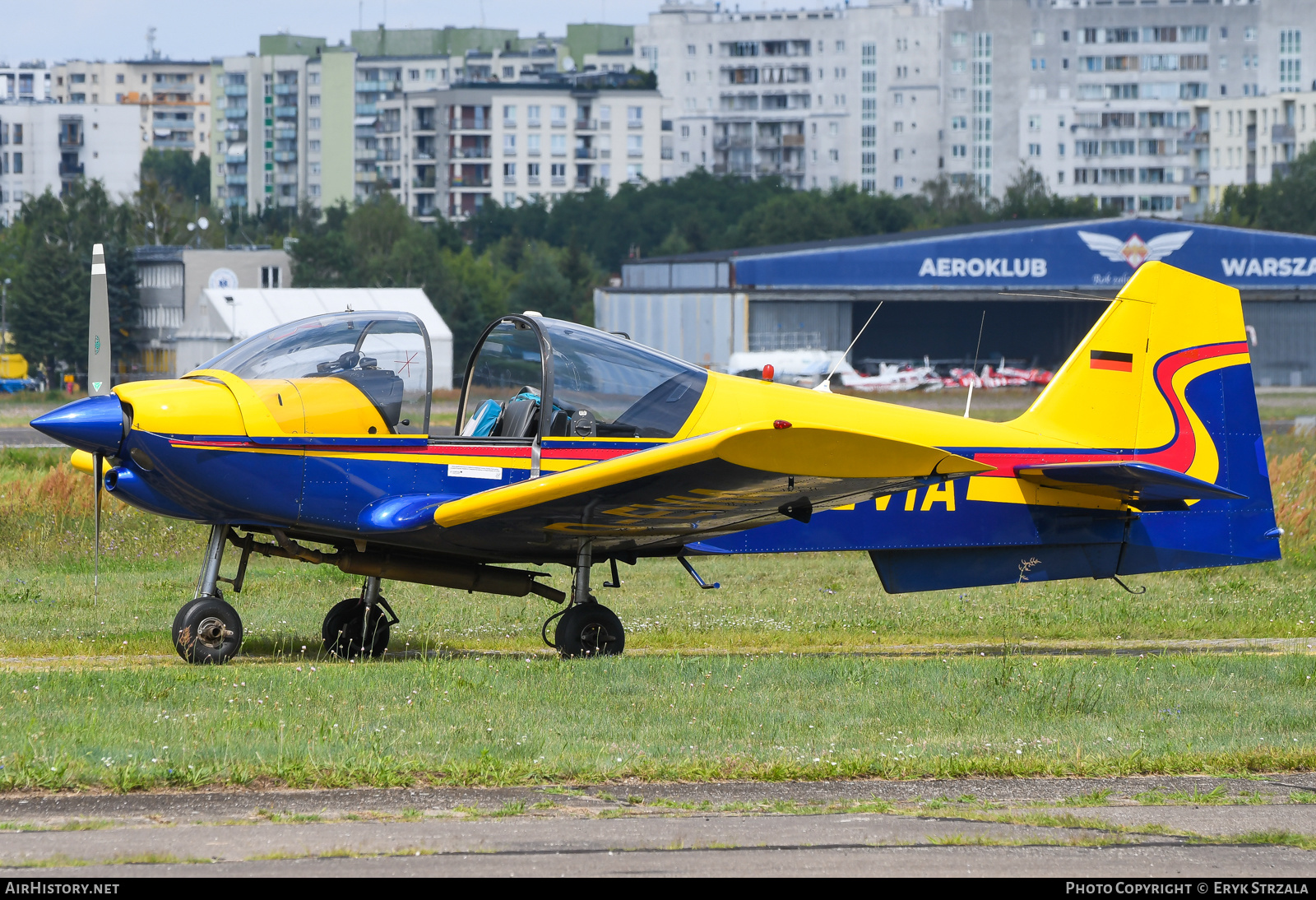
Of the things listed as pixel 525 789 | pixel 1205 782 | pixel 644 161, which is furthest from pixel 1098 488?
pixel 644 161

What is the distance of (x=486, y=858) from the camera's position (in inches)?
211

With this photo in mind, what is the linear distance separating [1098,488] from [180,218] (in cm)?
9817

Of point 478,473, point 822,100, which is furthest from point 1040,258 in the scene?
point 822,100

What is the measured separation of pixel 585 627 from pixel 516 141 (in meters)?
126

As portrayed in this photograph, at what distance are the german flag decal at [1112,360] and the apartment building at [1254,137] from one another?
4454 inches

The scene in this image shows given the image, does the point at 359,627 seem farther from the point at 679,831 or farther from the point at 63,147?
the point at 63,147

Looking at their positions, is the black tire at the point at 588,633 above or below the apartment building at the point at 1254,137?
below

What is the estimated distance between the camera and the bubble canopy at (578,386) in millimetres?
9625

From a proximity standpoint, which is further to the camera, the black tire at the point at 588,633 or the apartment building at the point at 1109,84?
the apartment building at the point at 1109,84

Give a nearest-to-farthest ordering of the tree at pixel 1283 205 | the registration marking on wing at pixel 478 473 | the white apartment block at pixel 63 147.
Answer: the registration marking on wing at pixel 478 473 < the tree at pixel 1283 205 < the white apartment block at pixel 63 147

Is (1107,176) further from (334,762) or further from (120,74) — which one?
(334,762)

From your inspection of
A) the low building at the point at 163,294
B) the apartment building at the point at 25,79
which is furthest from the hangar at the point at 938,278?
the apartment building at the point at 25,79

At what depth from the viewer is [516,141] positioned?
13238 centimetres

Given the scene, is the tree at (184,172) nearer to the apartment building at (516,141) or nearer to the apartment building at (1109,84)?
the apartment building at (516,141)
